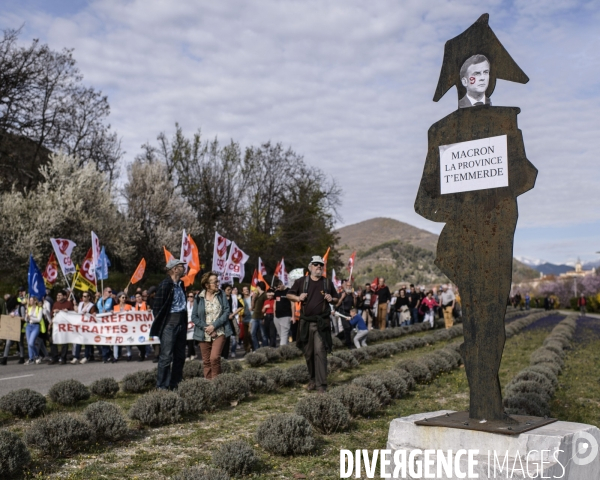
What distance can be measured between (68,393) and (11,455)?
3.77 m

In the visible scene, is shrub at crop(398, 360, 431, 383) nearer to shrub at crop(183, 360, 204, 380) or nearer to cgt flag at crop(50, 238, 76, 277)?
shrub at crop(183, 360, 204, 380)

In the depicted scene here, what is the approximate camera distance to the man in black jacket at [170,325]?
9.05m

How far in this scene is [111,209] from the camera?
3353cm

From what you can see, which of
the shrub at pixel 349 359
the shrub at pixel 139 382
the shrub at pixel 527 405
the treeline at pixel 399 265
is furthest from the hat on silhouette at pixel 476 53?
the treeline at pixel 399 265

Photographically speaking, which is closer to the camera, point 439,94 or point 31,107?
point 439,94

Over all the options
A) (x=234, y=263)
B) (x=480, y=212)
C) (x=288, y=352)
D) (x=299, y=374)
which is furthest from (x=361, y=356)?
(x=480, y=212)

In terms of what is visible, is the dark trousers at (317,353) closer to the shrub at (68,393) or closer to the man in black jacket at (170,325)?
the man in black jacket at (170,325)

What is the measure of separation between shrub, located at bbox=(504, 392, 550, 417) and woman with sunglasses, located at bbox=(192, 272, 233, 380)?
4483 mm

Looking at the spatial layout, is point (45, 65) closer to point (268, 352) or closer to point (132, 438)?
point (268, 352)

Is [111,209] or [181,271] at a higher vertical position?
[111,209]

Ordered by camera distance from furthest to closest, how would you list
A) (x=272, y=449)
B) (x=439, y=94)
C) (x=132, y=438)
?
(x=132, y=438) < (x=272, y=449) < (x=439, y=94)

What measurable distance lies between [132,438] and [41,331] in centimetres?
999

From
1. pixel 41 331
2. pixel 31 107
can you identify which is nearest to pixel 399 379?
pixel 41 331

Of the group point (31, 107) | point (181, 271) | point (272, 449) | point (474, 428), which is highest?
point (31, 107)
